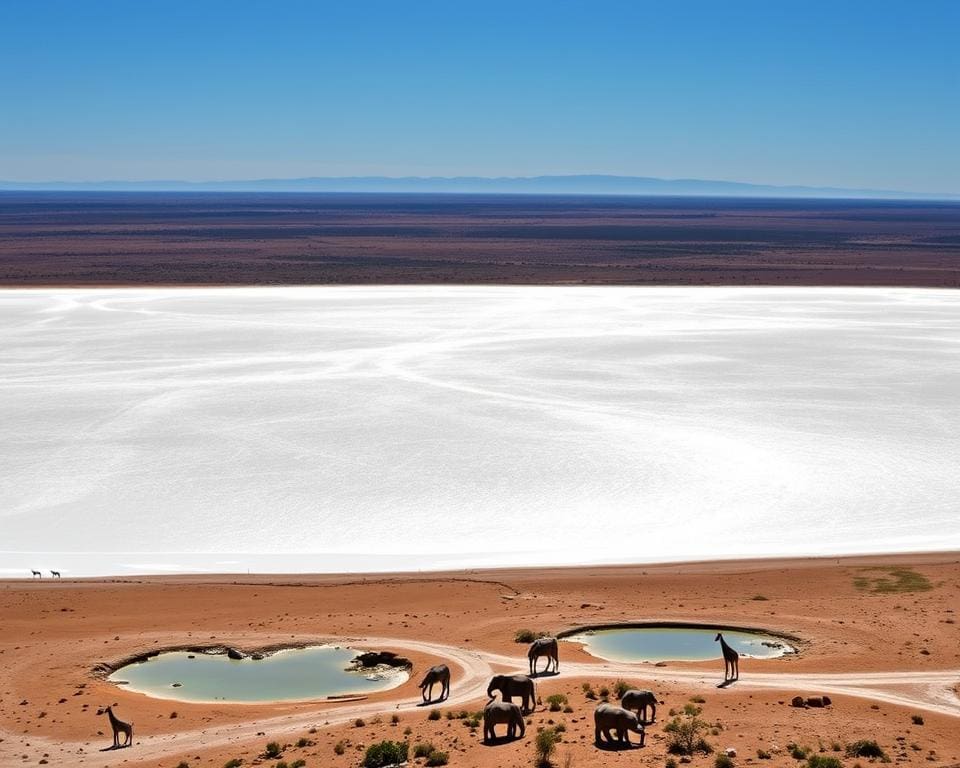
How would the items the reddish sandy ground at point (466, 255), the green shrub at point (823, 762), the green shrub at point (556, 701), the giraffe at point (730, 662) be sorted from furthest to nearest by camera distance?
the reddish sandy ground at point (466, 255) < the giraffe at point (730, 662) < the green shrub at point (556, 701) < the green shrub at point (823, 762)

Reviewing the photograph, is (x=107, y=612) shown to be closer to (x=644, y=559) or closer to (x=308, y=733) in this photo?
(x=308, y=733)

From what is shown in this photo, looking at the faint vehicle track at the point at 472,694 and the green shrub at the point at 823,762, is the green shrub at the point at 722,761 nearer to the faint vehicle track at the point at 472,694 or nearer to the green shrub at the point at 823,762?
the green shrub at the point at 823,762

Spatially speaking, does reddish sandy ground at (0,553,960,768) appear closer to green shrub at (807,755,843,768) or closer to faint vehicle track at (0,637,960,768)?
faint vehicle track at (0,637,960,768)

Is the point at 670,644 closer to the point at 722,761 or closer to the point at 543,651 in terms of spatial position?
the point at 543,651

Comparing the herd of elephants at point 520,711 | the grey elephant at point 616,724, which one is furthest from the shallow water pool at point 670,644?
the grey elephant at point 616,724

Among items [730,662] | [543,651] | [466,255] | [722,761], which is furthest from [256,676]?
[466,255]

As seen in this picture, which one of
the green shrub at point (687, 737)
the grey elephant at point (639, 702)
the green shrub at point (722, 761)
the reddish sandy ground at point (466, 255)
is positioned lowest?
the green shrub at point (722, 761)

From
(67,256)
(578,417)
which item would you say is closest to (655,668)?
(578,417)
